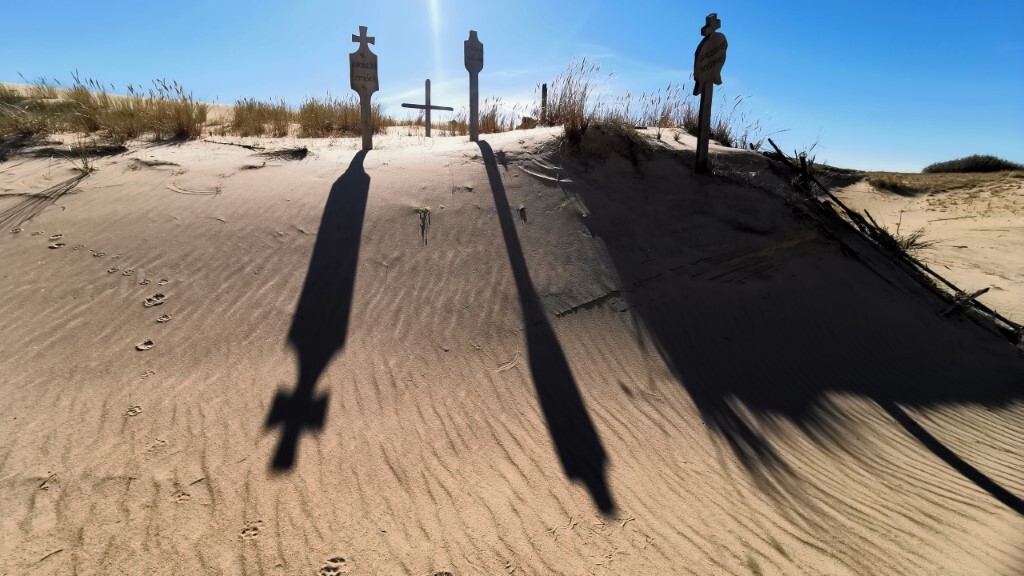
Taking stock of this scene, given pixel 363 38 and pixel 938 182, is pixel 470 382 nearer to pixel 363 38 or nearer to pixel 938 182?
pixel 363 38

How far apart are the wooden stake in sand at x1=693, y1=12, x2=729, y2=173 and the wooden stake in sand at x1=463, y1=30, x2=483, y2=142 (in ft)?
11.6

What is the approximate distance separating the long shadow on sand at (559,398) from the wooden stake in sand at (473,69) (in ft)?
12.6

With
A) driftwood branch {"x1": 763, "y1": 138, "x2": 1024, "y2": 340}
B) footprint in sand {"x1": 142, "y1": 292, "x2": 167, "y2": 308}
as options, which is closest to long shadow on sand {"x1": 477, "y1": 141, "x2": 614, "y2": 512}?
footprint in sand {"x1": 142, "y1": 292, "x2": 167, "y2": 308}

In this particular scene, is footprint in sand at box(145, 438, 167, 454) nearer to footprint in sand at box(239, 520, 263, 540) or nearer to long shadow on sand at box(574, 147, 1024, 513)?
footprint in sand at box(239, 520, 263, 540)

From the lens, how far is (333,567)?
7.20 ft

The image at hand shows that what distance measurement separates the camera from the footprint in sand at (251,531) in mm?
2283

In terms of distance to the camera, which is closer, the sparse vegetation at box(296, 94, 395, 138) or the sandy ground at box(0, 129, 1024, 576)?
the sandy ground at box(0, 129, 1024, 576)

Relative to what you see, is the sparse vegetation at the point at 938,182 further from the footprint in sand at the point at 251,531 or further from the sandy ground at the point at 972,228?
the footprint in sand at the point at 251,531

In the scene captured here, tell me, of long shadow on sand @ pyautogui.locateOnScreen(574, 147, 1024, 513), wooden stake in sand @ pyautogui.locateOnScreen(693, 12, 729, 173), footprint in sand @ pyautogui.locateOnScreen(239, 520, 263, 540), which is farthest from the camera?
wooden stake in sand @ pyautogui.locateOnScreen(693, 12, 729, 173)

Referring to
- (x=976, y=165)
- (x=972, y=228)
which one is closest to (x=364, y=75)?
(x=972, y=228)

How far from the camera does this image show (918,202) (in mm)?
14375

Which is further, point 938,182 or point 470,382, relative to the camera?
point 938,182

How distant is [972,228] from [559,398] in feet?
42.6

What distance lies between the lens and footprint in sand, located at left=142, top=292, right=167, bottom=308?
385 cm
